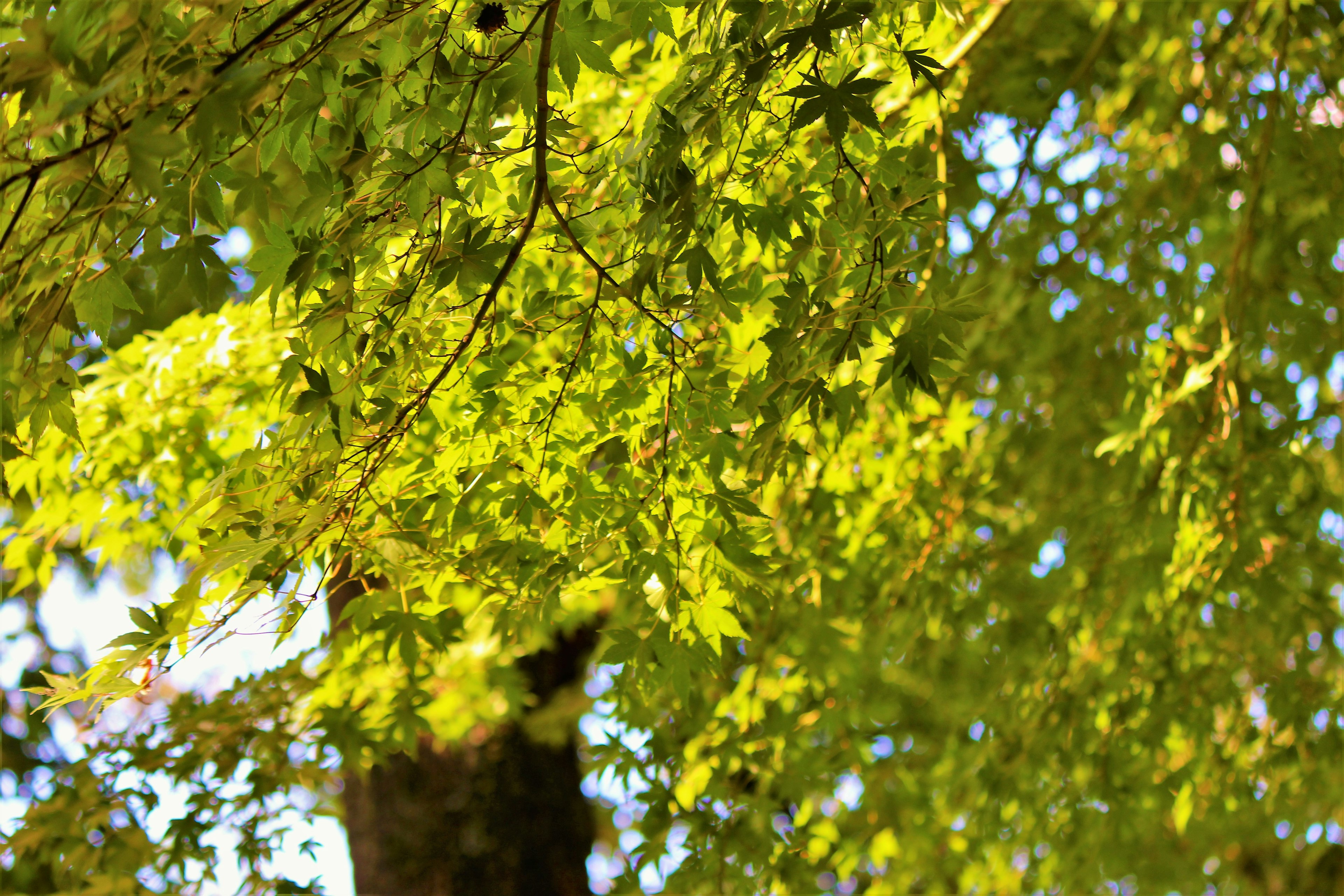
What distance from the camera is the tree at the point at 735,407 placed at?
1.18 meters

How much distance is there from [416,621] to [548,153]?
788 millimetres

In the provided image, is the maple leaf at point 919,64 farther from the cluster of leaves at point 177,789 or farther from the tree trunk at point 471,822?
the tree trunk at point 471,822

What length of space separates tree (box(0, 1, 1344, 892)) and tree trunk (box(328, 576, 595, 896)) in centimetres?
13

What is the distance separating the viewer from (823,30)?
108 centimetres

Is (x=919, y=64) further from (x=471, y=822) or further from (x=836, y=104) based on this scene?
(x=471, y=822)

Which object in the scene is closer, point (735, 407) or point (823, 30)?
point (823, 30)

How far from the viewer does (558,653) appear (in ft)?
15.3

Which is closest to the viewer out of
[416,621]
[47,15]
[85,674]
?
[47,15]

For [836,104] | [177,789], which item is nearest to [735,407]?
[836,104]

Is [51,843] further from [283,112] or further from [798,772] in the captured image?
[283,112]

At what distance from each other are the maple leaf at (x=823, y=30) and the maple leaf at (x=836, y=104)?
0.05 metres

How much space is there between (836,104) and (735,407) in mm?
493

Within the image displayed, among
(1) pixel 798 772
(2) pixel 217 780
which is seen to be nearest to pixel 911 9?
(1) pixel 798 772

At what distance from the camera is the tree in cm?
118
